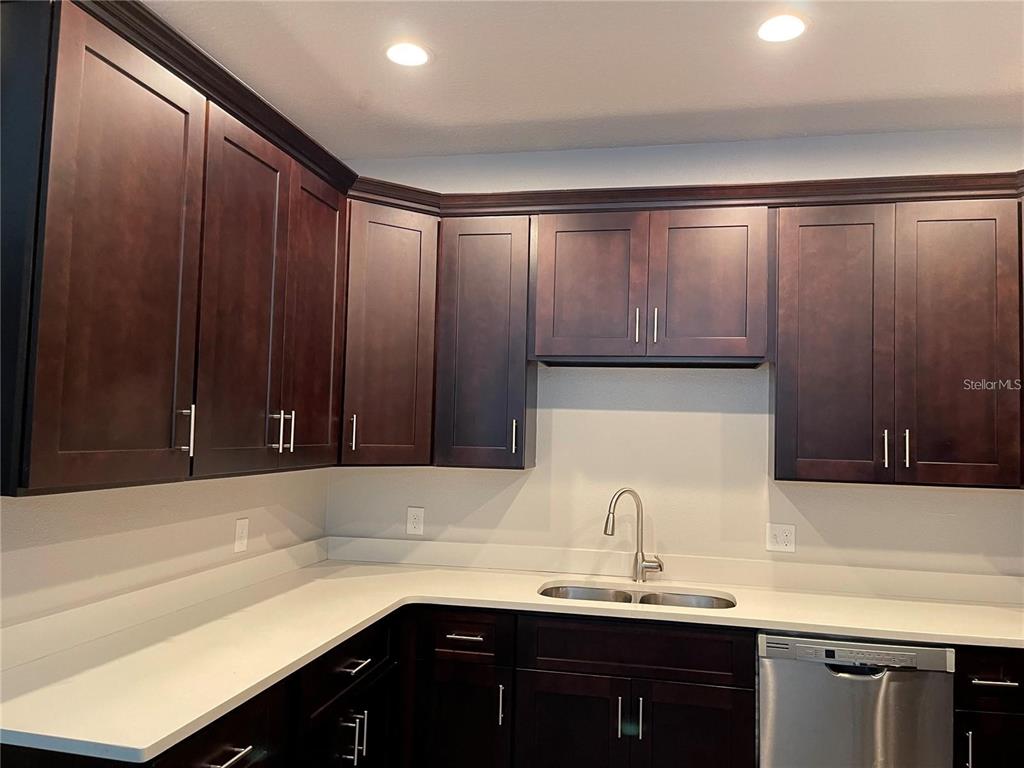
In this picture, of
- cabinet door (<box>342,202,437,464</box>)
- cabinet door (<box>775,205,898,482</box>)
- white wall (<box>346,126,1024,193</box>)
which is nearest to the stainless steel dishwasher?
cabinet door (<box>775,205,898,482</box>)

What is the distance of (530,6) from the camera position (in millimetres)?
2119

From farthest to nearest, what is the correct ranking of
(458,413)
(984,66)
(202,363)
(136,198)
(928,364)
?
1. (458,413)
2. (928,364)
3. (984,66)
4. (202,363)
5. (136,198)

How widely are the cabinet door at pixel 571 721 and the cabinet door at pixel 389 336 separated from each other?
95cm

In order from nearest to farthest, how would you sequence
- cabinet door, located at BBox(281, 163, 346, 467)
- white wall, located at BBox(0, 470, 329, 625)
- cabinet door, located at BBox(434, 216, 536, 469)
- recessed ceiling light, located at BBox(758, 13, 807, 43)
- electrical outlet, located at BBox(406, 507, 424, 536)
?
white wall, located at BBox(0, 470, 329, 625) → recessed ceiling light, located at BBox(758, 13, 807, 43) → cabinet door, located at BBox(281, 163, 346, 467) → cabinet door, located at BBox(434, 216, 536, 469) → electrical outlet, located at BBox(406, 507, 424, 536)

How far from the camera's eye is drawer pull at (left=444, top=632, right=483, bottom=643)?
2.69 m

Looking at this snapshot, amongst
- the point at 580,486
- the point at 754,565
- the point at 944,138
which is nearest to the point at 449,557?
the point at 580,486

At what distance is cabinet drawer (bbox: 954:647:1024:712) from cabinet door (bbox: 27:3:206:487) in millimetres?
2340

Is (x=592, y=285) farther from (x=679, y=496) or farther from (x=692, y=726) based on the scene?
(x=692, y=726)

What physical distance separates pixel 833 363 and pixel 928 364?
31cm

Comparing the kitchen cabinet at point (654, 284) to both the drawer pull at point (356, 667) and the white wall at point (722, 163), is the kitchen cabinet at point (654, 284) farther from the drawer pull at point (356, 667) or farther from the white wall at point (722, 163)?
the drawer pull at point (356, 667)

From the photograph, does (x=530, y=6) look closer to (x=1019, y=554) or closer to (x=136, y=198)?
(x=136, y=198)

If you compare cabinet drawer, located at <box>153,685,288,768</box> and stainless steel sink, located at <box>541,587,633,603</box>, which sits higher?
stainless steel sink, located at <box>541,587,633,603</box>

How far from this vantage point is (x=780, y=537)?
302 centimetres

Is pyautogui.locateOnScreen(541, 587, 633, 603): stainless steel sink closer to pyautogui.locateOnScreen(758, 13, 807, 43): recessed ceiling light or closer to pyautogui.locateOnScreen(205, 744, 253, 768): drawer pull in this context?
pyautogui.locateOnScreen(205, 744, 253, 768): drawer pull
